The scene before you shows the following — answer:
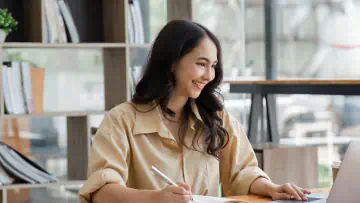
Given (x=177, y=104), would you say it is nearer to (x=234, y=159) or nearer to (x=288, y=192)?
(x=234, y=159)

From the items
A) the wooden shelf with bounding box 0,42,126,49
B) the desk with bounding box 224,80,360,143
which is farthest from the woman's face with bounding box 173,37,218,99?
the wooden shelf with bounding box 0,42,126,49

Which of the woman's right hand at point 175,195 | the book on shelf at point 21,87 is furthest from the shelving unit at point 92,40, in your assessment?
the woman's right hand at point 175,195

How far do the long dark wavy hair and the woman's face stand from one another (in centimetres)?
2

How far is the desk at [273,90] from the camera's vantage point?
3160mm

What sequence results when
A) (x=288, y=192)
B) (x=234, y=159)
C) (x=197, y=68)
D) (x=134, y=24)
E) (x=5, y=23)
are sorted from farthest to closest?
(x=134, y=24) < (x=5, y=23) < (x=234, y=159) < (x=197, y=68) < (x=288, y=192)

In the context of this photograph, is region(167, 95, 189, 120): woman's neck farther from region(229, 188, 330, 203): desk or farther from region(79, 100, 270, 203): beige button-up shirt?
Result: region(229, 188, 330, 203): desk

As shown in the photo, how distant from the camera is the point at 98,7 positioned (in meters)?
3.79

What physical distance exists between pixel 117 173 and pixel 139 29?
196 centimetres

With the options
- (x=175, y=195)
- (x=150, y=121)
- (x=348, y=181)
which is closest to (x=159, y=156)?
(x=150, y=121)

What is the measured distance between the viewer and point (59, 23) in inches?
133

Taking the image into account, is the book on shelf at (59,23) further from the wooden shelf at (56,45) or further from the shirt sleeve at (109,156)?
the shirt sleeve at (109,156)

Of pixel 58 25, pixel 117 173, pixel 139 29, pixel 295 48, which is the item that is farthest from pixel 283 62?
pixel 117 173

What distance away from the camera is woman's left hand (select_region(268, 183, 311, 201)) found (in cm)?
166

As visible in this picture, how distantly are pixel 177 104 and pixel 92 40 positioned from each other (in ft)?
6.32
